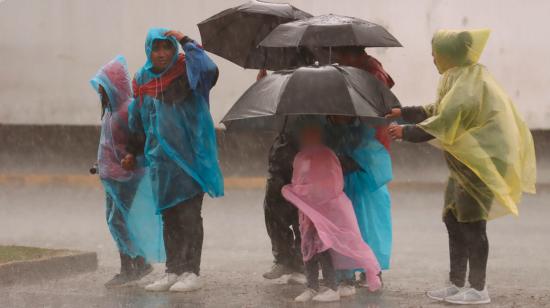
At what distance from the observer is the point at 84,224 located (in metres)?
14.0

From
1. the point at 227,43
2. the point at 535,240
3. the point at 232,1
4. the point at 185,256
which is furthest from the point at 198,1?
the point at 185,256

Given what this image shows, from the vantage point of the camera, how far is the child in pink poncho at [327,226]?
296 inches

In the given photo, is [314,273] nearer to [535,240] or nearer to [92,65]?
[535,240]

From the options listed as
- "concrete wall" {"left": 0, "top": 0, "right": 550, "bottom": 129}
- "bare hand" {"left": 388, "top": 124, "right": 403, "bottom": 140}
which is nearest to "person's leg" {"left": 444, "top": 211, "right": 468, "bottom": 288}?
"bare hand" {"left": 388, "top": 124, "right": 403, "bottom": 140}

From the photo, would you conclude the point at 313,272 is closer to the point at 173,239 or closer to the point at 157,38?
the point at 173,239

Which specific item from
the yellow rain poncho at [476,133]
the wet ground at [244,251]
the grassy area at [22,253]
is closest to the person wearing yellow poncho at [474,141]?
the yellow rain poncho at [476,133]

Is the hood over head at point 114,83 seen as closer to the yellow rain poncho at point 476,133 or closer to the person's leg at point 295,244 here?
the person's leg at point 295,244

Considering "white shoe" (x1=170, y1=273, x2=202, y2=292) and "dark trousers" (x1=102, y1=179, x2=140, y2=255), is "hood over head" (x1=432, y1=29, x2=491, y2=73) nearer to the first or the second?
"white shoe" (x1=170, y1=273, x2=202, y2=292)

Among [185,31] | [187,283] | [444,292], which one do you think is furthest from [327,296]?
[185,31]

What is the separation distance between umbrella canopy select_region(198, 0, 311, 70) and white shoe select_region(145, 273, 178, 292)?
177 cm

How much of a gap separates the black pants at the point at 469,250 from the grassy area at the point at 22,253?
3.49 metres

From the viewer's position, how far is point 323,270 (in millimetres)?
7539

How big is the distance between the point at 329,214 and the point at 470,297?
106 cm

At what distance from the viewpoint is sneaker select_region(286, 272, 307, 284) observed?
8391 mm
